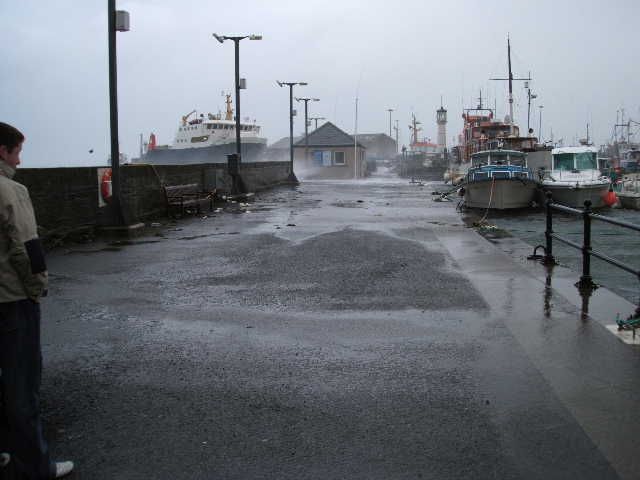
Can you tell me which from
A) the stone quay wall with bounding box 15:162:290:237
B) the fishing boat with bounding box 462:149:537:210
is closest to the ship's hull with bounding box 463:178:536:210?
the fishing boat with bounding box 462:149:537:210

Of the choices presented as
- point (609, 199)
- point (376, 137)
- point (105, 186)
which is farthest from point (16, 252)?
point (376, 137)

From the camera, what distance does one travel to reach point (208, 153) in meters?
85.8

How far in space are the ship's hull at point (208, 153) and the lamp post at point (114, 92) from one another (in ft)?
216

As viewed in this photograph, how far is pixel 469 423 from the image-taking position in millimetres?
4355

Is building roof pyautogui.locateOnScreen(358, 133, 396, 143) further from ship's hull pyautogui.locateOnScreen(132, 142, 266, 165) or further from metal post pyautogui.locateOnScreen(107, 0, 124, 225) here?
metal post pyautogui.locateOnScreen(107, 0, 124, 225)

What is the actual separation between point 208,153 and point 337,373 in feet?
270

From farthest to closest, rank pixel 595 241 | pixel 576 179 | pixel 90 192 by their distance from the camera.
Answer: pixel 576 179 → pixel 595 241 → pixel 90 192

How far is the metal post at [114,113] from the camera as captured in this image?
14.6m

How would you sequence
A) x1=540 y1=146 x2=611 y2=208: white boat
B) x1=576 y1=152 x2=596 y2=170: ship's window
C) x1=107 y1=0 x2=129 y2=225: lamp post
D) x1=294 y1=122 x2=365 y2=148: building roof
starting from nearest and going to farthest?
1. x1=107 y1=0 x2=129 y2=225: lamp post
2. x1=540 y1=146 x2=611 y2=208: white boat
3. x1=576 y1=152 x2=596 y2=170: ship's window
4. x1=294 y1=122 x2=365 y2=148: building roof

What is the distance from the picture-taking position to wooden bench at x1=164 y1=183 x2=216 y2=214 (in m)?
19.3

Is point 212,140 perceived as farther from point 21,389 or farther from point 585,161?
point 21,389

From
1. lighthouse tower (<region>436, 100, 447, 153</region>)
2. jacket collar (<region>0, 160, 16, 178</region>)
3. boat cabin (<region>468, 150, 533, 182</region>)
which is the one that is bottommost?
jacket collar (<region>0, 160, 16, 178</region>)

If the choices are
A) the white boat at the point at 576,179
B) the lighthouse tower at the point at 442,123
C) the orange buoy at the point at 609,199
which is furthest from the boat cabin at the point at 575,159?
the lighthouse tower at the point at 442,123

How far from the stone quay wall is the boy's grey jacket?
920 cm
